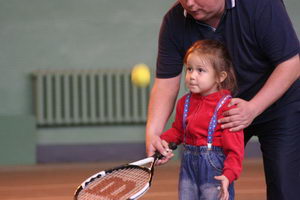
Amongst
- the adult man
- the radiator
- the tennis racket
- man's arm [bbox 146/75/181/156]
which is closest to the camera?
the tennis racket

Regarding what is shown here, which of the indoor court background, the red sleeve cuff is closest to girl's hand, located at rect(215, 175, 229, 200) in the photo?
the red sleeve cuff

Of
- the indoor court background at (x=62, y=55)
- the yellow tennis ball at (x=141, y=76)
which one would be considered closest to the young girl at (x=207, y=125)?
the indoor court background at (x=62, y=55)

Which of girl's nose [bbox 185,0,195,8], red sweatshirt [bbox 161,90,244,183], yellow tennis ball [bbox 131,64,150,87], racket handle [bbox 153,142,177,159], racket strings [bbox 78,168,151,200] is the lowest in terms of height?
yellow tennis ball [bbox 131,64,150,87]

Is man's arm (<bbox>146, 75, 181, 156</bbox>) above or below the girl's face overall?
below

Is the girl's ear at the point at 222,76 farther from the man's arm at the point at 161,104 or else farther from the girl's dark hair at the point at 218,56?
the man's arm at the point at 161,104

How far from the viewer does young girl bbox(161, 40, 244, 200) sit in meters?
3.16

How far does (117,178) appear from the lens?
3.11 meters

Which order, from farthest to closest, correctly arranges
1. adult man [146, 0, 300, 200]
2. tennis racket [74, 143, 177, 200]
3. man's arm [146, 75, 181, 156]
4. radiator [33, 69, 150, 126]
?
radiator [33, 69, 150, 126] → man's arm [146, 75, 181, 156] → adult man [146, 0, 300, 200] → tennis racket [74, 143, 177, 200]

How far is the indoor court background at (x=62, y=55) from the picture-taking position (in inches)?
325

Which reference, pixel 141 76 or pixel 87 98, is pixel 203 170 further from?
pixel 87 98

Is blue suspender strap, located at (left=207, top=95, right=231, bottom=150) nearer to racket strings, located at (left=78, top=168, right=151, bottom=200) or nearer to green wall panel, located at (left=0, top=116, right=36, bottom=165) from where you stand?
racket strings, located at (left=78, top=168, right=151, bottom=200)

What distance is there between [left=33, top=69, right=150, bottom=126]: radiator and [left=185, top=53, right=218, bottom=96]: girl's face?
514 centimetres

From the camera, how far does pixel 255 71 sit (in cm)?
331

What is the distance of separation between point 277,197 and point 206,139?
0.45m
